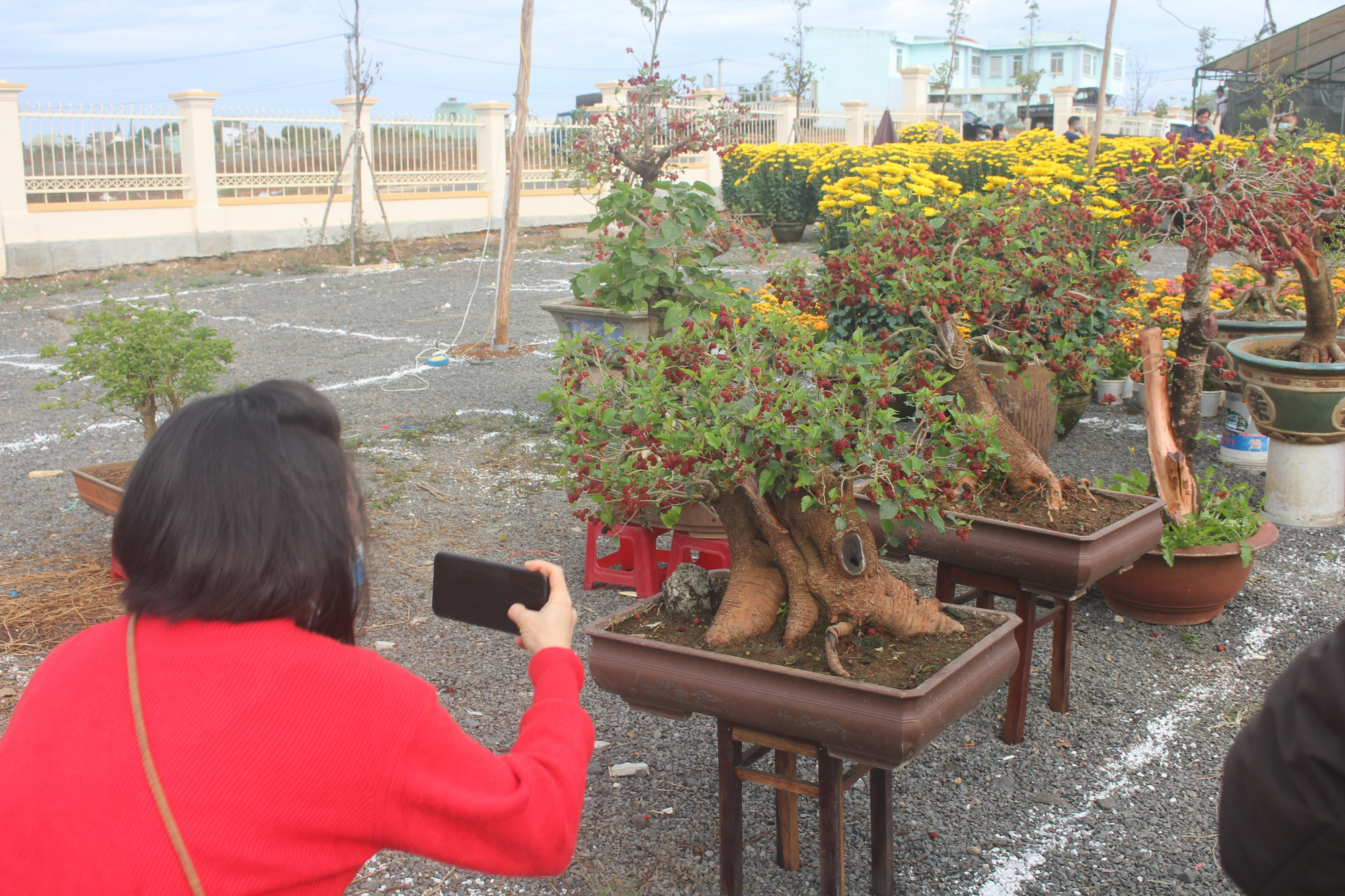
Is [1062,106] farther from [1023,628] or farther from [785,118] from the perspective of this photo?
[1023,628]

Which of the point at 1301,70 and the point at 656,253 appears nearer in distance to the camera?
the point at 656,253

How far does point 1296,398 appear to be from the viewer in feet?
15.1

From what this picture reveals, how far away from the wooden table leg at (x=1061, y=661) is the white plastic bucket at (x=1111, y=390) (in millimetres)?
4080

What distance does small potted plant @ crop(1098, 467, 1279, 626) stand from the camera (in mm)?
3664

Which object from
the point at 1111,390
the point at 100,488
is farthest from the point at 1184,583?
the point at 100,488

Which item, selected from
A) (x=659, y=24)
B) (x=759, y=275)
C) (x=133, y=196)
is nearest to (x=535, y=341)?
(x=659, y=24)

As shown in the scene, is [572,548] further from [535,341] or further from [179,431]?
[535,341]

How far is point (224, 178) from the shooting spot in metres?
14.6

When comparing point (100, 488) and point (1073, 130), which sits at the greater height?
point (1073, 130)

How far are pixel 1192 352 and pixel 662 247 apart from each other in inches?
98.2

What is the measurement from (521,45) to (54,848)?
799 centimetres

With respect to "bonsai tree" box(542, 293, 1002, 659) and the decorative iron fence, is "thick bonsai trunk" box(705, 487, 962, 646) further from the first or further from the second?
the decorative iron fence

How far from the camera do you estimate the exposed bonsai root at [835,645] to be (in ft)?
7.30

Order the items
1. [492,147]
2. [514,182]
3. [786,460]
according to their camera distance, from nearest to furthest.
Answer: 1. [786,460]
2. [514,182]
3. [492,147]
